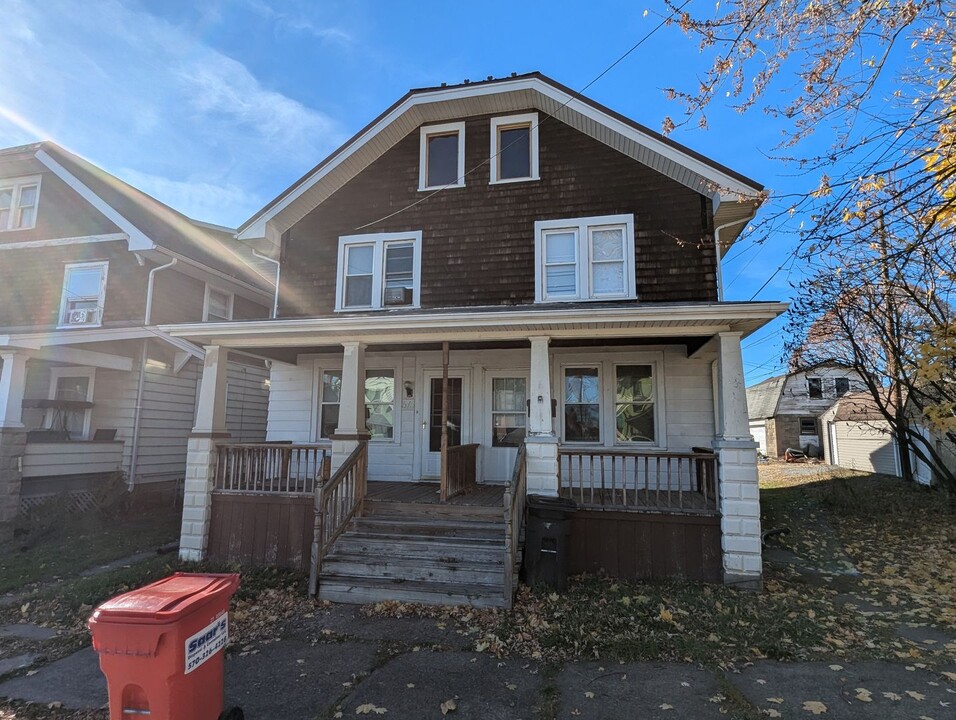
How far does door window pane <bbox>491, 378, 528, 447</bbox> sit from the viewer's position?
31.8ft

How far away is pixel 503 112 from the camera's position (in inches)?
394

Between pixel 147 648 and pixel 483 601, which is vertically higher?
pixel 147 648

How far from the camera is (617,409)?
9312mm

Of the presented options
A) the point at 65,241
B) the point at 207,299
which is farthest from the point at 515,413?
the point at 65,241

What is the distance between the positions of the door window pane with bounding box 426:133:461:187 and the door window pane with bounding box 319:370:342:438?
4317 mm

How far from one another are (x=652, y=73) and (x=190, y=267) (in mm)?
11792

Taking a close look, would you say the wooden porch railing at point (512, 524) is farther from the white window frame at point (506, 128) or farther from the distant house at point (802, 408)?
the distant house at point (802, 408)

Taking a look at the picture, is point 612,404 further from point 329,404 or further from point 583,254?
point 329,404

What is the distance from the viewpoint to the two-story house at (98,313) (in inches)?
457

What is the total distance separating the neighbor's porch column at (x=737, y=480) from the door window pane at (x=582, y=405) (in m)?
2.70

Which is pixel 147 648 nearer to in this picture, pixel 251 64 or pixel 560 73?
pixel 251 64

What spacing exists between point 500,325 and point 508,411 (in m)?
2.89

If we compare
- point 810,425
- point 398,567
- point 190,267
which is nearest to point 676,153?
point 398,567

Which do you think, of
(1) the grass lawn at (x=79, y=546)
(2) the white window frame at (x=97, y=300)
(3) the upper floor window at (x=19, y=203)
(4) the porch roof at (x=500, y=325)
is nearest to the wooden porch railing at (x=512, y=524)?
(4) the porch roof at (x=500, y=325)
